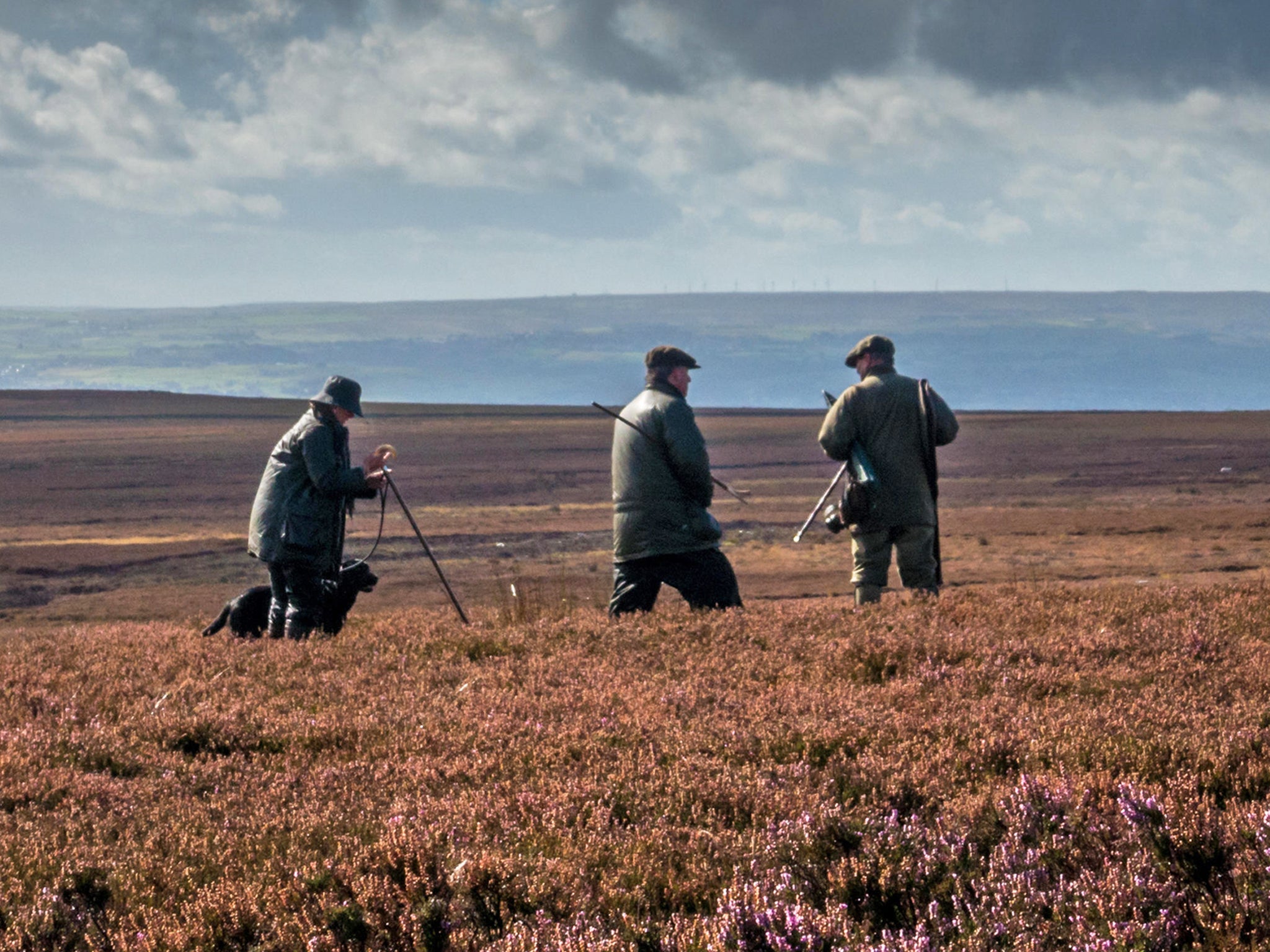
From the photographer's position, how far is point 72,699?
6906mm

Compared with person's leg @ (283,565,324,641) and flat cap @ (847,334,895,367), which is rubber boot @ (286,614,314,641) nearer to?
person's leg @ (283,565,324,641)

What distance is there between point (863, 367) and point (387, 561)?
13.3 metres

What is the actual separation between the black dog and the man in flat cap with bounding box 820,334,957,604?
3345 millimetres

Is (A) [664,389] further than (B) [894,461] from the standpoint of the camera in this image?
No

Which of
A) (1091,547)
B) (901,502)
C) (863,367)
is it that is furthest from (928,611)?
(1091,547)

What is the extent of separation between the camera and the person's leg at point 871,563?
9492 millimetres

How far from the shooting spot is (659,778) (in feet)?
16.4

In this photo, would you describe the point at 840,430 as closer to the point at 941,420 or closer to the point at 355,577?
the point at 941,420

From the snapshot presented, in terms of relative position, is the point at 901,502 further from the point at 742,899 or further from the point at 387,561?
the point at 387,561

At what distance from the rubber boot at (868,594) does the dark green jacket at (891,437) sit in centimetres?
40

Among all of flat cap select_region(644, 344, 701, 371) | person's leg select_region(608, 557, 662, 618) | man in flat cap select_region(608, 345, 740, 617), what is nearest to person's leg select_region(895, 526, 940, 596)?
man in flat cap select_region(608, 345, 740, 617)

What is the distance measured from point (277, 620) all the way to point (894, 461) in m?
4.29

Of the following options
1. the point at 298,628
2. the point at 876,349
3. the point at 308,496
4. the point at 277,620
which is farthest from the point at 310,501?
the point at 876,349

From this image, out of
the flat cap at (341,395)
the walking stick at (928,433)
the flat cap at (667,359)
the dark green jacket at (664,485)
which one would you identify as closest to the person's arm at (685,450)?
the dark green jacket at (664,485)
